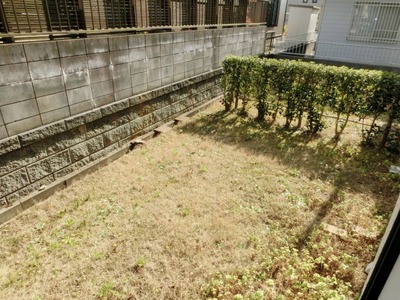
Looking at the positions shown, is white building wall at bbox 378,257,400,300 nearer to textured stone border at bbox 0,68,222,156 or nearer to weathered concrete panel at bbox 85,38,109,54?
textured stone border at bbox 0,68,222,156

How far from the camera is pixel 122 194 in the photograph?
4465 millimetres

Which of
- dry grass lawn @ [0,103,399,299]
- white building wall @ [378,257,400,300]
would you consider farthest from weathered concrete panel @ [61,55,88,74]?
white building wall @ [378,257,400,300]

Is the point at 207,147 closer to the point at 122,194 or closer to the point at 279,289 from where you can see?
the point at 122,194

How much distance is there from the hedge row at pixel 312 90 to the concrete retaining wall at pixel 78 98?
5.21ft

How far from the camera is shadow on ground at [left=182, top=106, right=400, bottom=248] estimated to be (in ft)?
15.0

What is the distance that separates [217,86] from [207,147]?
360 cm

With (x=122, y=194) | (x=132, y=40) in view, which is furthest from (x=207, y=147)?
(x=132, y=40)

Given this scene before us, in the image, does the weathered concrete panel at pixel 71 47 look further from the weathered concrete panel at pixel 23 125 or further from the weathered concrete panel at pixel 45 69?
the weathered concrete panel at pixel 23 125

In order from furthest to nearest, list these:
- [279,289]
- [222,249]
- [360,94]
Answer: [360,94] < [222,249] < [279,289]

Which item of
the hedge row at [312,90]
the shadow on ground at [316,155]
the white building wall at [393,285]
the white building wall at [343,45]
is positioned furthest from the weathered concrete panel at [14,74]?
the white building wall at [343,45]

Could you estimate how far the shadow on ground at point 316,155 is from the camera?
15.0 ft

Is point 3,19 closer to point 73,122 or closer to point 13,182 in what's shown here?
point 73,122

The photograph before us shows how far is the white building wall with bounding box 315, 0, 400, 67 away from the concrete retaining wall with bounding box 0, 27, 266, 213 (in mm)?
8274

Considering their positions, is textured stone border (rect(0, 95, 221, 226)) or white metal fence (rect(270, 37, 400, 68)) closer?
textured stone border (rect(0, 95, 221, 226))
